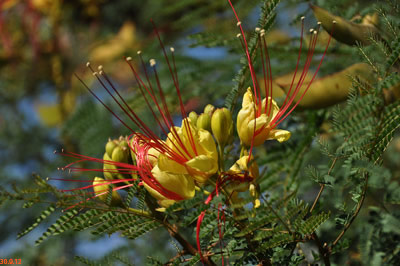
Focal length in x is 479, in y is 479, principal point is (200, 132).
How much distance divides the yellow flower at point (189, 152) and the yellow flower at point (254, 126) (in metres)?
0.08

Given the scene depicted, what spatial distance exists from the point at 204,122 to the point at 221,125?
0.13ft

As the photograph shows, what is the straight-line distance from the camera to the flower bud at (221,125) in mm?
958

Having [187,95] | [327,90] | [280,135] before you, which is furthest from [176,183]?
[187,95]

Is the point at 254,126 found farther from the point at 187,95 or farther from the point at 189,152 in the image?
the point at 187,95

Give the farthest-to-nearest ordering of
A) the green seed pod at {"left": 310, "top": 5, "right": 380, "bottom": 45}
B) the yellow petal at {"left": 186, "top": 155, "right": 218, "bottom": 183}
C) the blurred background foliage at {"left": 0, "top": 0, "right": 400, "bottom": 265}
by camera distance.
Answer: the green seed pod at {"left": 310, "top": 5, "right": 380, "bottom": 45}, the blurred background foliage at {"left": 0, "top": 0, "right": 400, "bottom": 265}, the yellow petal at {"left": 186, "top": 155, "right": 218, "bottom": 183}

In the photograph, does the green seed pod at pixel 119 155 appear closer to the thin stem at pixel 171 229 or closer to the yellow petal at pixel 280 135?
the thin stem at pixel 171 229

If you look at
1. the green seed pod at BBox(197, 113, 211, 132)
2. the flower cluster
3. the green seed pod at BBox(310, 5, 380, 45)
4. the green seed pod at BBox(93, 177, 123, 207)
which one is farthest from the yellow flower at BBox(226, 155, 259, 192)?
the green seed pod at BBox(310, 5, 380, 45)

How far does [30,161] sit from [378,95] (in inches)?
108

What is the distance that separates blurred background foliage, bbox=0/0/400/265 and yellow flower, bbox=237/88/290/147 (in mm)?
96

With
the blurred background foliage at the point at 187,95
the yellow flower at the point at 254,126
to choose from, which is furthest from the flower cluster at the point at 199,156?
the blurred background foliage at the point at 187,95

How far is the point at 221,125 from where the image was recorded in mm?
963

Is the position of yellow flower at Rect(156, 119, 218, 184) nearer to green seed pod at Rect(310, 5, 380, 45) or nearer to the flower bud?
the flower bud

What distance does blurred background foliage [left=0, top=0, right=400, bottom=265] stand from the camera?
3.36 feet

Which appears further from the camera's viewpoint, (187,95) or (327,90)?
(187,95)
